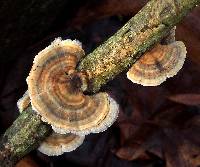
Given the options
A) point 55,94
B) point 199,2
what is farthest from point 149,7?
point 55,94

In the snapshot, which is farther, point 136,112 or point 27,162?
point 136,112

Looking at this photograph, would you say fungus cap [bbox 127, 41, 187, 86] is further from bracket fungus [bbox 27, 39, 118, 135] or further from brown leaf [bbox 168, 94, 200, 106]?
brown leaf [bbox 168, 94, 200, 106]

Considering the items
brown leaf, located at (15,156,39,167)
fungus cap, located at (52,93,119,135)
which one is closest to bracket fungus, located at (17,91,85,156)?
fungus cap, located at (52,93,119,135)

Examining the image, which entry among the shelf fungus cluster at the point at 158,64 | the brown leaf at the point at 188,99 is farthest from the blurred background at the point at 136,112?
the shelf fungus cluster at the point at 158,64

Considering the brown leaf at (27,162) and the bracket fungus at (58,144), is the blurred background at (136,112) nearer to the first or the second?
the brown leaf at (27,162)

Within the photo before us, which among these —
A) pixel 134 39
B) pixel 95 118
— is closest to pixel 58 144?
pixel 95 118

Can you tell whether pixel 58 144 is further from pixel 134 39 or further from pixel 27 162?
pixel 134 39
